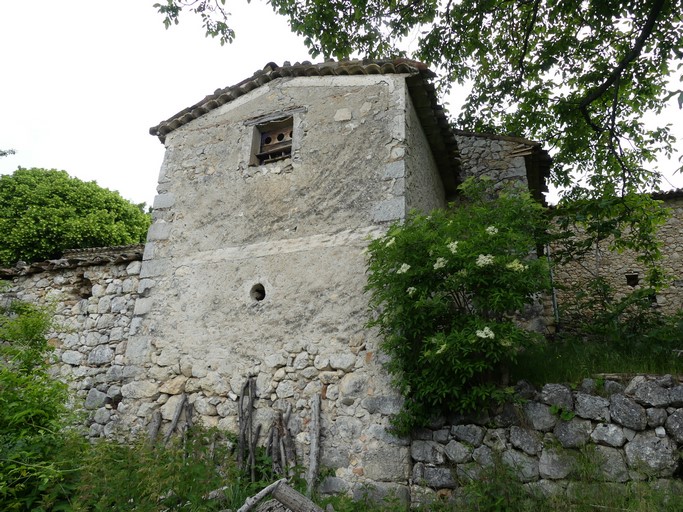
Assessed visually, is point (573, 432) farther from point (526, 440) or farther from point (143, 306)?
point (143, 306)

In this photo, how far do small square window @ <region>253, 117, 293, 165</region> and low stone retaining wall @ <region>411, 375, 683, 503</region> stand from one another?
13.3 ft

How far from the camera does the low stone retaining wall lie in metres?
3.75

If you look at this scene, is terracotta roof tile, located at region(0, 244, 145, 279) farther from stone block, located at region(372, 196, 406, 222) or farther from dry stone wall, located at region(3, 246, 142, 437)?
stone block, located at region(372, 196, 406, 222)

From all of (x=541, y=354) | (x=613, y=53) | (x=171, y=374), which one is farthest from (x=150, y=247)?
(x=613, y=53)

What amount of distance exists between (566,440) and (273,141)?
509 centimetres

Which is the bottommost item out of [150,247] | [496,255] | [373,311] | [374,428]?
[374,428]

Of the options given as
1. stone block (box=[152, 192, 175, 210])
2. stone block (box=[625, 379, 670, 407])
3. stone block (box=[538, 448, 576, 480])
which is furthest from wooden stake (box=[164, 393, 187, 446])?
stone block (box=[625, 379, 670, 407])

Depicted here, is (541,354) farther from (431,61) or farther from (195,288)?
(431,61)

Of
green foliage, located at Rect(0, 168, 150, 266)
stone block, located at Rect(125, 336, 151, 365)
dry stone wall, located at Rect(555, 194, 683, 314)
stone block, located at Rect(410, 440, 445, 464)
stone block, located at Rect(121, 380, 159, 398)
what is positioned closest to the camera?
stone block, located at Rect(410, 440, 445, 464)

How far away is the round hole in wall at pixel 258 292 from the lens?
5.80m

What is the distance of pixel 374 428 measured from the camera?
4629mm

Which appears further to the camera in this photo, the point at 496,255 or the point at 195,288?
the point at 195,288

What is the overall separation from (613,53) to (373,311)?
652cm

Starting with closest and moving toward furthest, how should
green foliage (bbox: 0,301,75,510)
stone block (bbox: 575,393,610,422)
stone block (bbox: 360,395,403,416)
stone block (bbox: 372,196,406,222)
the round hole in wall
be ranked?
green foliage (bbox: 0,301,75,510), stone block (bbox: 575,393,610,422), stone block (bbox: 360,395,403,416), stone block (bbox: 372,196,406,222), the round hole in wall
